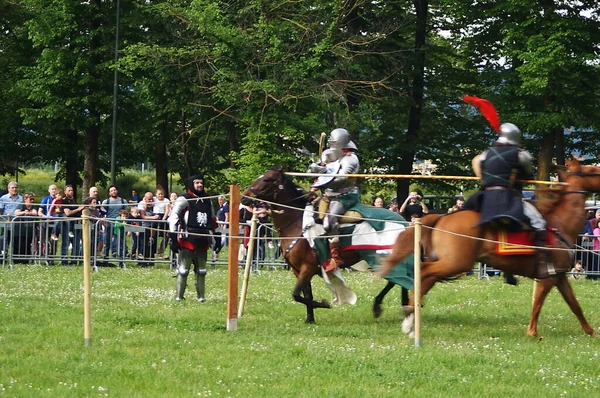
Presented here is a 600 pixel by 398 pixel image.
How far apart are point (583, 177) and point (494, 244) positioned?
1.61 metres

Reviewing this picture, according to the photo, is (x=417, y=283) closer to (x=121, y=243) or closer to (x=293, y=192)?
(x=293, y=192)

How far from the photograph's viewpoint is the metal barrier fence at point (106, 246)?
23.2 meters

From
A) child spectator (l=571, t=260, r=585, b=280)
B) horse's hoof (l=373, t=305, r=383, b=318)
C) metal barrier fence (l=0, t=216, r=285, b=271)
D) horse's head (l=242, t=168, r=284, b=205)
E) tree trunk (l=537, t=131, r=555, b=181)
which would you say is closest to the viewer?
horse's hoof (l=373, t=305, r=383, b=318)

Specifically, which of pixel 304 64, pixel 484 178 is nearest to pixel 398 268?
pixel 484 178

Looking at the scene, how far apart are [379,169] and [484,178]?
86.8 ft

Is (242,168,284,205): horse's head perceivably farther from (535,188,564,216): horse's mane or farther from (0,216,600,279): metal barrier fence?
(0,216,600,279): metal barrier fence

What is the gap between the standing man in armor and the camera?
48.7 feet

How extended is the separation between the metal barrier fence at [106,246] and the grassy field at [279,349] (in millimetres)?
5143

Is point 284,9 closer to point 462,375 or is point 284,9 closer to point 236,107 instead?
point 236,107

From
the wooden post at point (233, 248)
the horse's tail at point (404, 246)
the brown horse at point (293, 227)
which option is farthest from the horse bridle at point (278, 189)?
the horse's tail at point (404, 246)

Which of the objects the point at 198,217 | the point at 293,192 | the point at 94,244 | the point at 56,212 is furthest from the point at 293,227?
the point at 56,212

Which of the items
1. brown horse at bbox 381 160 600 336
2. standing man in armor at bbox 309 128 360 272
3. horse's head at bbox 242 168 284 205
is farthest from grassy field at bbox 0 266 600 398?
horse's head at bbox 242 168 284 205

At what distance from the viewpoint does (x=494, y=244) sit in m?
13.1

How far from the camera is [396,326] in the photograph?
1434 cm
